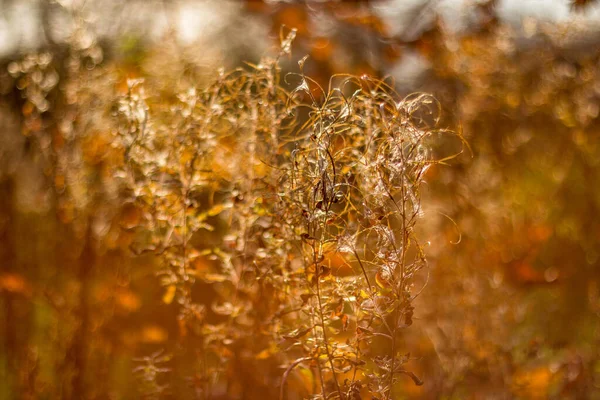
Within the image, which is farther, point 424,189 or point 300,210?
point 424,189

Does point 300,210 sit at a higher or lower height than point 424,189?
lower

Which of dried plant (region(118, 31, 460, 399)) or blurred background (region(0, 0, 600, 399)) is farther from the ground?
blurred background (region(0, 0, 600, 399))

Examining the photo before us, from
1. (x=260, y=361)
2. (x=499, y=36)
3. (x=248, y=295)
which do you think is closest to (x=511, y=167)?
(x=499, y=36)

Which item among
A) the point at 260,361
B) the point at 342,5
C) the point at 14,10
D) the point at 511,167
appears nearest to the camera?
the point at 260,361

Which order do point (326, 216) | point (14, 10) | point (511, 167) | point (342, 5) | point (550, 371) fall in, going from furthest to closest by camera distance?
point (511, 167) < point (14, 10) < point (342, 5) < point (550, 371) < point (326, 216)

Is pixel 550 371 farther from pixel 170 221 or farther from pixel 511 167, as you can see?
pixel 170 221

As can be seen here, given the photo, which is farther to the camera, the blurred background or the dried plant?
the blurred background
